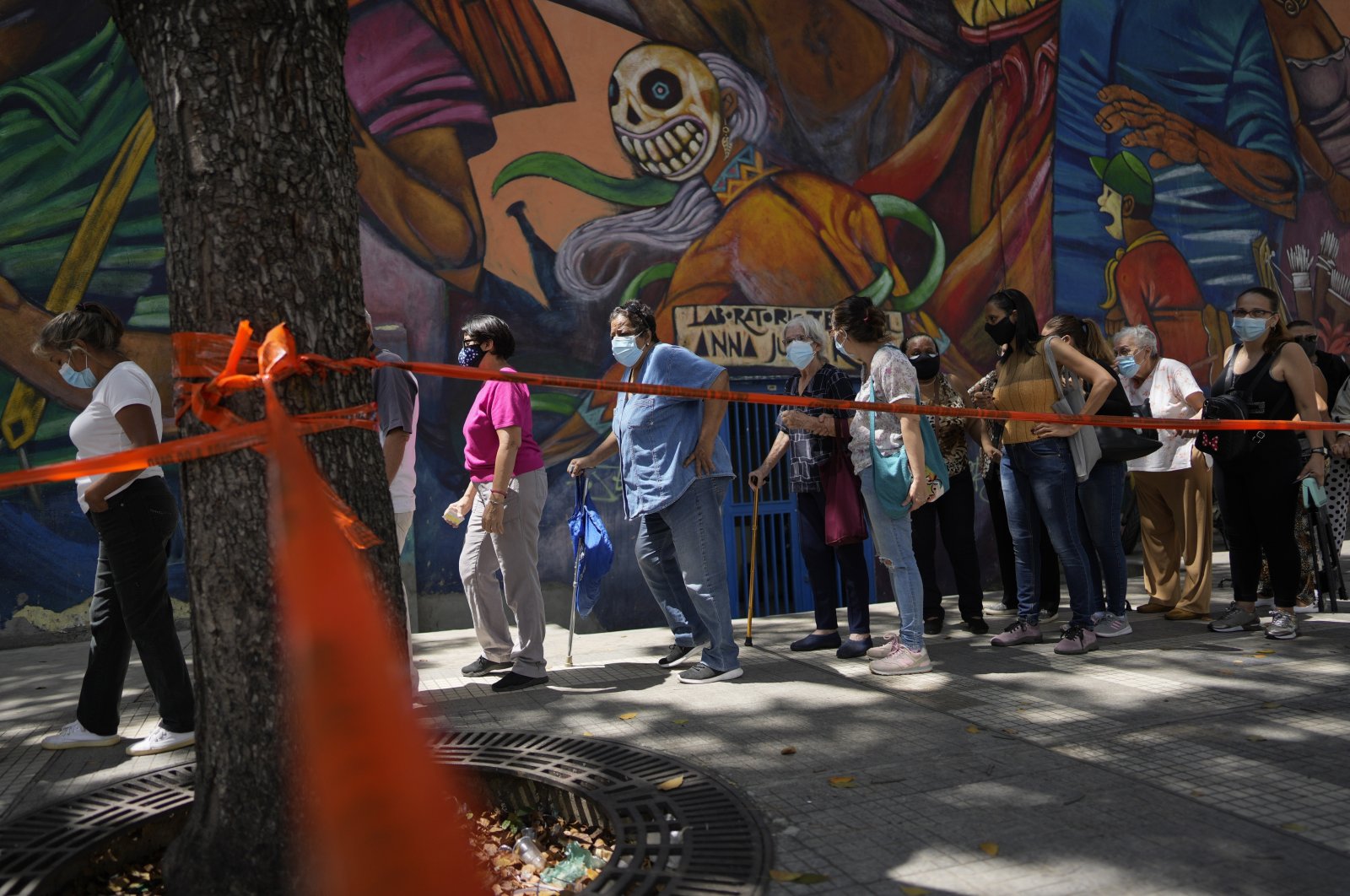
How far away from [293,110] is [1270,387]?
5358mm

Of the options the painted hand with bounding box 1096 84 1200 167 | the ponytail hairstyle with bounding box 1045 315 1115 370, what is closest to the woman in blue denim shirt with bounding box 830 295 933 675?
the ponytail hairstyle with bounding box 1045 315 1115 370

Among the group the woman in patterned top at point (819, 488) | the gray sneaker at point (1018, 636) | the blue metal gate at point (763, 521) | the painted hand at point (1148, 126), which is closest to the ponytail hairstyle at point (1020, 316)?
the woman in patterned top at point (819, 488)

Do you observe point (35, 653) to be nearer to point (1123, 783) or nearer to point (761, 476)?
point (761, 476)

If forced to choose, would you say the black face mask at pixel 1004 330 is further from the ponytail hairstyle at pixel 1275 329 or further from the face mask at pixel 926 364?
the ponytail hairstyle at pixel 1275 329

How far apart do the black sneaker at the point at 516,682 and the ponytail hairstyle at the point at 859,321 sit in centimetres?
241

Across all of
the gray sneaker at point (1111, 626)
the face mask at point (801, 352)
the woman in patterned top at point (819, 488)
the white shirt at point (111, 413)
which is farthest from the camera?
the gray sneaker at point (1111, 626)

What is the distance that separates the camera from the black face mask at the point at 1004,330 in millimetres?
6059

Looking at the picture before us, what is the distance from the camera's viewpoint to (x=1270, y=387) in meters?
6.00

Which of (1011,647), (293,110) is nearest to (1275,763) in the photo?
(1011,647)

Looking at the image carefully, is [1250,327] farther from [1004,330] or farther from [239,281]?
[239,281]

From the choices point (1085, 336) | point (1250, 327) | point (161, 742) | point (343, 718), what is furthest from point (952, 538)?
point (343, 718)

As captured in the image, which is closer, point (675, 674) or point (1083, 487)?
point (675, 674)

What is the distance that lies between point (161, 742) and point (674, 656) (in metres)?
2.61

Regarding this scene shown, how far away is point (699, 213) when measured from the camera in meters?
8.40
